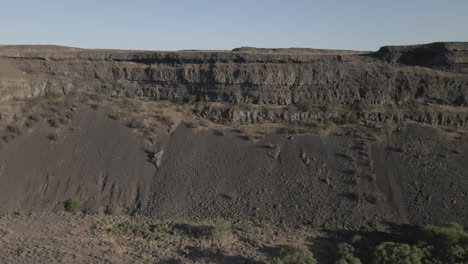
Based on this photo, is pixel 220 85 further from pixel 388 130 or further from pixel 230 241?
pixel 230 241

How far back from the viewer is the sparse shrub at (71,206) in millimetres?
22452

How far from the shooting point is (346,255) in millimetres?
17375

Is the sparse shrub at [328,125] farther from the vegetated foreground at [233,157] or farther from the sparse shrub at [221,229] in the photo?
the sparse shrub at [221,229]

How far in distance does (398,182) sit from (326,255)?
7334 mm

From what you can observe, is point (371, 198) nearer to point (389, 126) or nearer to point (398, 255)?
point (398, 255)

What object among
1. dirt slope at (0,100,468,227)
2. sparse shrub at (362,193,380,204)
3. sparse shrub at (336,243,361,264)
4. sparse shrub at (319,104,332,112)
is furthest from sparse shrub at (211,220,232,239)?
sparse shrub at (319,104,332,112)

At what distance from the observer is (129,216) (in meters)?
22.0

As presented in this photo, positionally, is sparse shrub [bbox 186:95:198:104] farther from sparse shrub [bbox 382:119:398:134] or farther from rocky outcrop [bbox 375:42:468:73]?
rocky outcrop [bbox 375:42:468:73]

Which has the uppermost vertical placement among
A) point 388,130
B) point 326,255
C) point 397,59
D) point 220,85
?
point 397,59

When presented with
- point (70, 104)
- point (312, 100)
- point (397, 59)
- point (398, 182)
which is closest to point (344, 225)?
point (398, 182)

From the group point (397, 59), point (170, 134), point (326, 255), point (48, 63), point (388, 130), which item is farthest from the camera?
point (48, 63)

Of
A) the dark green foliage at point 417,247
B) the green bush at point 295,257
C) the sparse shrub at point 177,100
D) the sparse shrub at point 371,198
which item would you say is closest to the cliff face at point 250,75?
the sparse shrub at point 177,100

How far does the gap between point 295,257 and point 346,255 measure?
2524mm

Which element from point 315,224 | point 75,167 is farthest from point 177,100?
point 315,224
